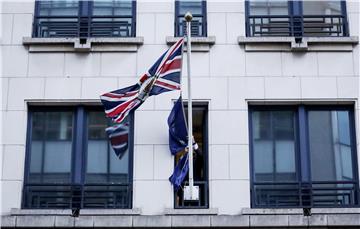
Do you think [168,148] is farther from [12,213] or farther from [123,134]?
[12,213]

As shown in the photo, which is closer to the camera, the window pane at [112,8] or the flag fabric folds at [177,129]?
the flag fabric folds at [177,129]

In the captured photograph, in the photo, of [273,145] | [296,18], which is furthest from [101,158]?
[296,18]

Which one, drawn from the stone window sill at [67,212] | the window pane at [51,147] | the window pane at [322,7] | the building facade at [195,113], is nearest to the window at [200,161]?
the building facade at [195,113]

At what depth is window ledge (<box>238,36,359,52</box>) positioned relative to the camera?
17.5 m

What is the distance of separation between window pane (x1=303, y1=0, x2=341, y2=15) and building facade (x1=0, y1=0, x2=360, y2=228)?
0.04 metres

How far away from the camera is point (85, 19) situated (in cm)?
1809

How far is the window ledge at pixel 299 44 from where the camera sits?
57.5 feet

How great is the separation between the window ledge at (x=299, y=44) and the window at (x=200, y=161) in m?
1.84

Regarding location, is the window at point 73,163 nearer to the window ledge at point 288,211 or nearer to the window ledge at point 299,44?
the window ledge at point 288,211

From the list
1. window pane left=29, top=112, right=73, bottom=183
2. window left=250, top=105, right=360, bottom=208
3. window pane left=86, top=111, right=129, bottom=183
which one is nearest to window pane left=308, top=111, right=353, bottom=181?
window left=250, top=105, right=360, bottom=208

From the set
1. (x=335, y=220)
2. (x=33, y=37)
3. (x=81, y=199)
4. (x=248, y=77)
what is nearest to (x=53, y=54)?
Answer: (x=33, y=37)

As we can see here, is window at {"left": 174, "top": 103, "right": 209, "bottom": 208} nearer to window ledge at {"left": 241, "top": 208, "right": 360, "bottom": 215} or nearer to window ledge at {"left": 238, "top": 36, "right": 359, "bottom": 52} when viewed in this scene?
window ledge at {"left": 241, "top": 208, "right": 360, "bottom": 215}

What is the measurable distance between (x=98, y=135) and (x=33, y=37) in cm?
289

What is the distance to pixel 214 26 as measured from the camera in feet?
58.5
